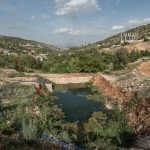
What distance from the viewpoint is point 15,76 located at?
36750 mm

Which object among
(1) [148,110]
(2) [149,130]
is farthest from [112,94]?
(2) [149,130]

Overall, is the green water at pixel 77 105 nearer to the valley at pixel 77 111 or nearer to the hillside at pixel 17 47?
the valley at pixel 77 111

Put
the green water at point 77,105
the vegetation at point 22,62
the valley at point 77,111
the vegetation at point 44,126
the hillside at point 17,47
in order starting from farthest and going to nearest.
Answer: the hillside at point 17,47
the vegetation at point 22,62
the green water at point 77,105
the valley at point 77,111
the vegetation at point 44,126

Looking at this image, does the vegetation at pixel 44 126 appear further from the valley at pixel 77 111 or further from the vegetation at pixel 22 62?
the vegetation at pixel 22 62

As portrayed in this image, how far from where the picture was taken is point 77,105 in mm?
25766

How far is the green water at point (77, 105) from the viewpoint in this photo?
71.3 ft

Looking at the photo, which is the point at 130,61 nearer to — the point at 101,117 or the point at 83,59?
the point at 83,59

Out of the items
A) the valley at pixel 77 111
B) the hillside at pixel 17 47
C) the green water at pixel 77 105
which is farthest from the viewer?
the hillside at pixel 17 47

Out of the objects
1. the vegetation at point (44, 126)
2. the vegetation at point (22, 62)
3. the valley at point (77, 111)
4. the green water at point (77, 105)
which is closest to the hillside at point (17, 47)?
the vegetation at point (22, 62)

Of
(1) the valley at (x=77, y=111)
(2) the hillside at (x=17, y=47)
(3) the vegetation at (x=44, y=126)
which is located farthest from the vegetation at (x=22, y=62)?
(2) the hillside at (x=17, y=47)

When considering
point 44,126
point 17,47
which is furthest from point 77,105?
point 17,47

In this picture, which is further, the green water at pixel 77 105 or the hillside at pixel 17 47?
the hillside at pixel 17 47

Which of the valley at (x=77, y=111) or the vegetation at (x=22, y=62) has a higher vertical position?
the vegetation at (x=22, y=62)

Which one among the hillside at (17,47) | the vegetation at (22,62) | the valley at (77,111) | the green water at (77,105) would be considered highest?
the hillside at (17,47)
